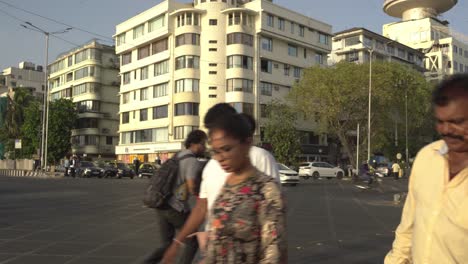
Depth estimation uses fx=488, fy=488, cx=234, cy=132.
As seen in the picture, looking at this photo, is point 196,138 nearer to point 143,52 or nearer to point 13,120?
point 143,52

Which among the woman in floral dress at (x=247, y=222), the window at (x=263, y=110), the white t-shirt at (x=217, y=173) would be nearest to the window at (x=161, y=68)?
the window at (x=263, y=110)

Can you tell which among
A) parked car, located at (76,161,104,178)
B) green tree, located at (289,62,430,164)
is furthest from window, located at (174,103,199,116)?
parked car, located at (76,161,104,178)

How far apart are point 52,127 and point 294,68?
31.8 meters

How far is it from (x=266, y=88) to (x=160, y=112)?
12818 millimetres

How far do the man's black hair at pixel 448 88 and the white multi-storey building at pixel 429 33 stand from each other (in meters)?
93.3

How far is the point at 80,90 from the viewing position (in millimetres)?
72812

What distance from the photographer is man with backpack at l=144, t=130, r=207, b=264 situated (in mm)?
4496

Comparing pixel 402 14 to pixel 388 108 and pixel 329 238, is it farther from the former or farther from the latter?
pixel 329 238

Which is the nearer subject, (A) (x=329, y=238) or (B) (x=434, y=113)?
(B) (x=434, y=113)

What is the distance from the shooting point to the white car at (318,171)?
39.8 meters

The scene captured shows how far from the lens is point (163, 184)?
4551mm

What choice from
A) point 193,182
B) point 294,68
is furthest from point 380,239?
point 294,68

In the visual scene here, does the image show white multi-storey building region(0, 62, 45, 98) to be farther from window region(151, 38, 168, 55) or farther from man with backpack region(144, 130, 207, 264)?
man with backpack region(144, 130, 207, 264)

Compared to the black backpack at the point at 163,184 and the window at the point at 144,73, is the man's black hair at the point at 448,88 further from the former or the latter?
the window at the point at 144,73
